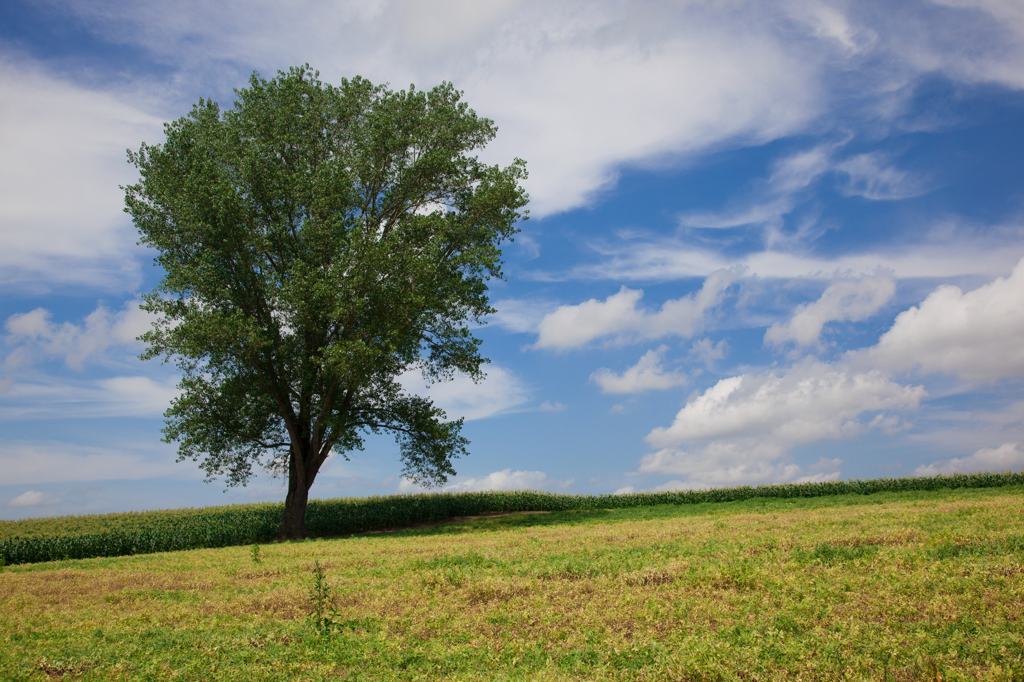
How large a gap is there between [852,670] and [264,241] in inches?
948

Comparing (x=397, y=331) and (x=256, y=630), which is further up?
(x=397, y=331)

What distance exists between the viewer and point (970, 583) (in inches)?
364

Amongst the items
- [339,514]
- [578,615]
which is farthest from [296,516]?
[578,615]

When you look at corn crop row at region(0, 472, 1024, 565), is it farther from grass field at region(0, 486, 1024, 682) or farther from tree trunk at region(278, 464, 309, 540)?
grass field at region(0, 486, 1024, 682)

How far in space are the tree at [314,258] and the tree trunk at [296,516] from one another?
0.09 metres

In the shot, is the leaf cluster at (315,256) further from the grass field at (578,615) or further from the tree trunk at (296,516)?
the grass field at (578,615)

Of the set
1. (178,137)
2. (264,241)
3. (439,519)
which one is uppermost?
(178,137)

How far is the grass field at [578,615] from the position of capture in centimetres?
734

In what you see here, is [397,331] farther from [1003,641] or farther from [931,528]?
[1003,641]

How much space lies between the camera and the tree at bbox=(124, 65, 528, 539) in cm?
2402

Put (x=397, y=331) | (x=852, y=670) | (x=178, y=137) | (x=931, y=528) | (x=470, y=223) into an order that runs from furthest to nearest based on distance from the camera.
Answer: (x=470, y=223), (x=178, y=137), (x=397, y=331), (x=931, y=528), (x=852, y=670)

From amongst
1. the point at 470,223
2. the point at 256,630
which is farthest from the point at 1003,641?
the point at 470,223

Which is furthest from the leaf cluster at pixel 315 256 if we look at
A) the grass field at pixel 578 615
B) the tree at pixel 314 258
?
the grass field at pixel 578 615

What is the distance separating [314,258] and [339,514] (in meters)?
14.6
